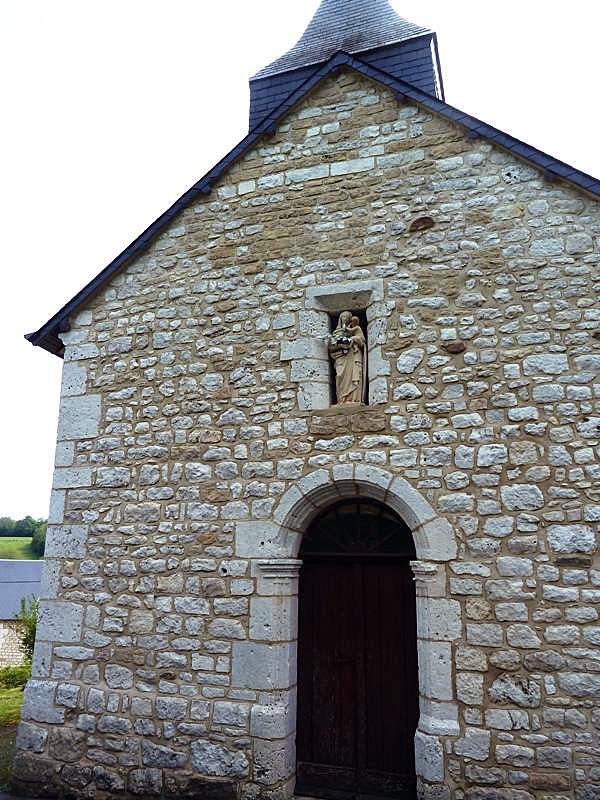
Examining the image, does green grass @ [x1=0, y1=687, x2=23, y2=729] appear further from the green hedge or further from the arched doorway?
the arched doorway

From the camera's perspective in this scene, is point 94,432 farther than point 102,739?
Yes

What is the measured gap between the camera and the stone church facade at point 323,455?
395cm

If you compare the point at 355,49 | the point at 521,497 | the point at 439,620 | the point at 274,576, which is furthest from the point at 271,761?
the point at 355,49

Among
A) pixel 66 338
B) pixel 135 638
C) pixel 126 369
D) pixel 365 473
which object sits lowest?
pixel 135 638

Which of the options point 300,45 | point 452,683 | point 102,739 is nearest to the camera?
point 452,683

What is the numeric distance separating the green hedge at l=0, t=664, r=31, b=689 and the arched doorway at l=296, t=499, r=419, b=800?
28.4 feet

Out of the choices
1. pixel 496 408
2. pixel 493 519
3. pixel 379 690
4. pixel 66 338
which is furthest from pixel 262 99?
pixel 379 690

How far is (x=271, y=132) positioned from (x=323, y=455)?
3.16 meters

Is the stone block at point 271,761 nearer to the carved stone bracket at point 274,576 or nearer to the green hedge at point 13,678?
the carved stone bracket at point 274,576

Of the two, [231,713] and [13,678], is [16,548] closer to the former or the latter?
[13,678]

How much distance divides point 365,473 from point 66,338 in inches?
131

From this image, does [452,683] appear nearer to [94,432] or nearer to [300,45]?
[94,432]

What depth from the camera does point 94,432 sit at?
5414 millimetres

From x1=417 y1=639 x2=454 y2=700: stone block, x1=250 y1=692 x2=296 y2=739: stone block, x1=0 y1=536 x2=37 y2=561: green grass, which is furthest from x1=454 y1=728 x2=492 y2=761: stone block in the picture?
x1=0 y1=536 x2=37 y2=561: green grass
